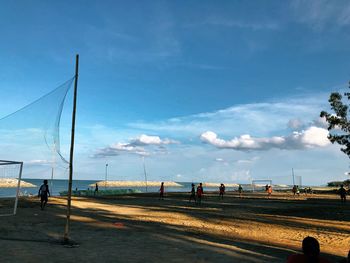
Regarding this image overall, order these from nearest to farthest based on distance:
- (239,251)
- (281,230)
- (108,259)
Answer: (108,259)
(239,251)
(281,230)

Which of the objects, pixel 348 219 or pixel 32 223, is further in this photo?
pixel 348 219

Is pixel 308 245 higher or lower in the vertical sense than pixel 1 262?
higher

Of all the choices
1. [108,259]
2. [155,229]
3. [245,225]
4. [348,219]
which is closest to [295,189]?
[348,219]

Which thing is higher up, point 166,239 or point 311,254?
point 311,254

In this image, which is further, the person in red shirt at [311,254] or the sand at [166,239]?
the sand at [166,239]

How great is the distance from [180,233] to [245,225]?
15.0ft

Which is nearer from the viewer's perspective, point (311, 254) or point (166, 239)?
point (311, 254)

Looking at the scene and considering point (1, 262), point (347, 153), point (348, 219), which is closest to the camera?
point (1, 262)

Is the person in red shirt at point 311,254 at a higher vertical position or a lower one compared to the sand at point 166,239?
higher

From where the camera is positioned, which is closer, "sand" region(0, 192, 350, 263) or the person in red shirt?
the person in red shirt

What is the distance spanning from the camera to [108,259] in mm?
9344

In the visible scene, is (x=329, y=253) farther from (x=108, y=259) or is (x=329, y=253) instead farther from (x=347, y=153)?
(x=347, y=153)

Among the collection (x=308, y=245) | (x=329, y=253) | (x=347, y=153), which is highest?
(x=347, y=153)

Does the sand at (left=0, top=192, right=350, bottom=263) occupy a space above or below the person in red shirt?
below
